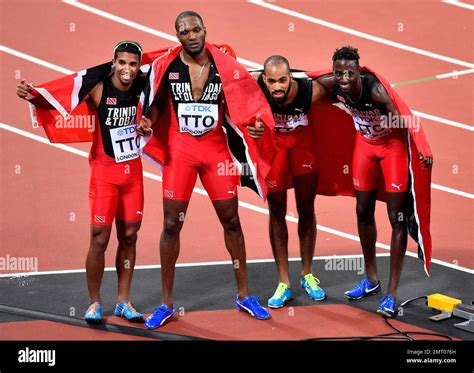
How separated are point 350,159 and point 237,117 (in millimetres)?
1592

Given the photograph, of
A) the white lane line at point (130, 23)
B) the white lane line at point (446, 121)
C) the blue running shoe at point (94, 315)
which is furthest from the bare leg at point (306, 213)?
the white lane line at point (130, 23)

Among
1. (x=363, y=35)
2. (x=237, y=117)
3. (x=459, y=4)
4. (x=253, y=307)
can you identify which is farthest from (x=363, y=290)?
(x=459, y=4)

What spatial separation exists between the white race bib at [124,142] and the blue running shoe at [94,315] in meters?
1.33

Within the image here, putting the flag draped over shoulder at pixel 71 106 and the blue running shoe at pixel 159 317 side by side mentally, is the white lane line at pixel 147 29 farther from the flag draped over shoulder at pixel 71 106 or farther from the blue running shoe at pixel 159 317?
the blue running shoe at pixel 159 317

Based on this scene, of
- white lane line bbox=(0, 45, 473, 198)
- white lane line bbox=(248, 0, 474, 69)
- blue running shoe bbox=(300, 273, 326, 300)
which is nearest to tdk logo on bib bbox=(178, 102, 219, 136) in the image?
blue running shoe bbox=(300, 273, 326, 300)

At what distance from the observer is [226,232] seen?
328 inches

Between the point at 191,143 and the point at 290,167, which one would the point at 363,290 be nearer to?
the point at 290,167

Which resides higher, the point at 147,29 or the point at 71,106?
the point at 147,29

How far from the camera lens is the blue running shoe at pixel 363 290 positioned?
8.81 meters

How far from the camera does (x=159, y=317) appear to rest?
26.8 ft

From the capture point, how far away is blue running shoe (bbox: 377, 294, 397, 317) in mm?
8314

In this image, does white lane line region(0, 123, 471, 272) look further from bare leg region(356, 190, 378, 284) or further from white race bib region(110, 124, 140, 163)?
white race bib region(110, 124, 140, 163)
